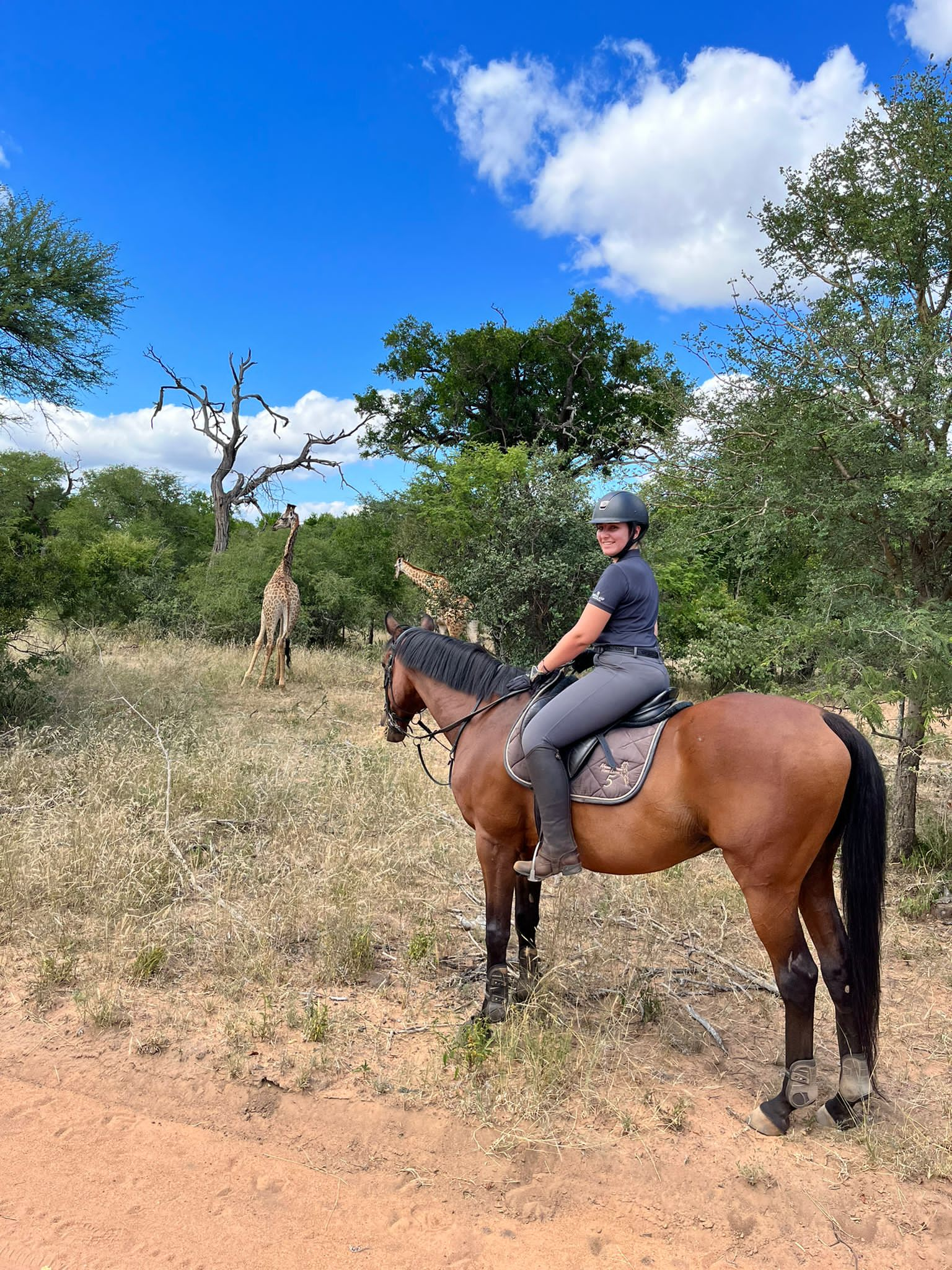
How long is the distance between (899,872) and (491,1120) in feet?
15.6

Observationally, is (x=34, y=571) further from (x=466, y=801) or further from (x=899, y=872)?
(x=899, y=872)

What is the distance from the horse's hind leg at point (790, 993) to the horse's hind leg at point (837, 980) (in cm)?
14

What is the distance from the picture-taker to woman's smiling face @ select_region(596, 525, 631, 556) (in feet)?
12.5

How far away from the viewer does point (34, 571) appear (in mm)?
8852

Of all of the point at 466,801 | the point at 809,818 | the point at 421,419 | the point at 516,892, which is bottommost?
the point at 516,892

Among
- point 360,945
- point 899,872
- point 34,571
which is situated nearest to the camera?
point 360,945

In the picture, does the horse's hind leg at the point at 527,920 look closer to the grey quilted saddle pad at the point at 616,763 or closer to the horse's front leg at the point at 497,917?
the horse's front leg at the point at 497,917

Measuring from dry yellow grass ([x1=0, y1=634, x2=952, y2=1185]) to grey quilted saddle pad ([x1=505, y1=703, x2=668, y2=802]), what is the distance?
4.02 ft

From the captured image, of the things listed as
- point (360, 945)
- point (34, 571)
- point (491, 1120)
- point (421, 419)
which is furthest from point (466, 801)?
point (421, 419)

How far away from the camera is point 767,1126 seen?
3346mm

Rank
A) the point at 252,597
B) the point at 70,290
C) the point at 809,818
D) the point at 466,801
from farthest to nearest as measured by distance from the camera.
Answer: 1. the point at 252,597
2. the point at 70,290
3. the point at 466,801
4. the point at 809,818

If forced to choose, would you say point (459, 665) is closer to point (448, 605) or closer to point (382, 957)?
point (382, 957)

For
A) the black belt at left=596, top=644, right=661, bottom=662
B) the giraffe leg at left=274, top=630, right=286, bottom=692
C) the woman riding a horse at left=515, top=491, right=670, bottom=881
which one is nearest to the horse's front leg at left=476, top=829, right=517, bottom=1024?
the woman riding a horse at left=515, top=491, right=670, bottom=881

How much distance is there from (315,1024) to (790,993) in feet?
7.71
